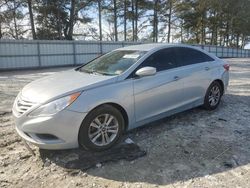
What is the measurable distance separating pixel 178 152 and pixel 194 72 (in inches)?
76.1

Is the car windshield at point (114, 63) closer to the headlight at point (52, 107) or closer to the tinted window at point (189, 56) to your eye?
the tinted window at point (189, 56)

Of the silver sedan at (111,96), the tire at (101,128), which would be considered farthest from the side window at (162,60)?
the tire at (101,128)

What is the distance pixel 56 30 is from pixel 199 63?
1047 inches

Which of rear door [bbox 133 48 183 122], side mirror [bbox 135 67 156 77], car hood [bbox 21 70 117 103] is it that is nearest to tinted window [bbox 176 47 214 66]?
rear door [bbox 133 48 183 122]

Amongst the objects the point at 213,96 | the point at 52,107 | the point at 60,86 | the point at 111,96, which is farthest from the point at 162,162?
the point at 213,96

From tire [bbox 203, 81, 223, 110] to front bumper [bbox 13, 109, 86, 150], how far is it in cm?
305

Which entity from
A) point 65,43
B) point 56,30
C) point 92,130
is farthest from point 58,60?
point 92,130

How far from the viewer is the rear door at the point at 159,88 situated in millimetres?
4273

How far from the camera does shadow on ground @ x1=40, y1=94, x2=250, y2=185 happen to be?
3.39 m

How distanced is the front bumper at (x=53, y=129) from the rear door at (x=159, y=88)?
1.06 m

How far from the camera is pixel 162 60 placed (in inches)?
192

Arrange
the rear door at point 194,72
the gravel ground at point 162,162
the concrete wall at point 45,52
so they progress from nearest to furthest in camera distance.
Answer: the gravel ground at point 162,162
the rear door at point 194,72
the concrete wall at point 45,52

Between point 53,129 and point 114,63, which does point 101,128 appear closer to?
point 53,129

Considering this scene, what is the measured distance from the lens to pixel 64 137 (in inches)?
139
